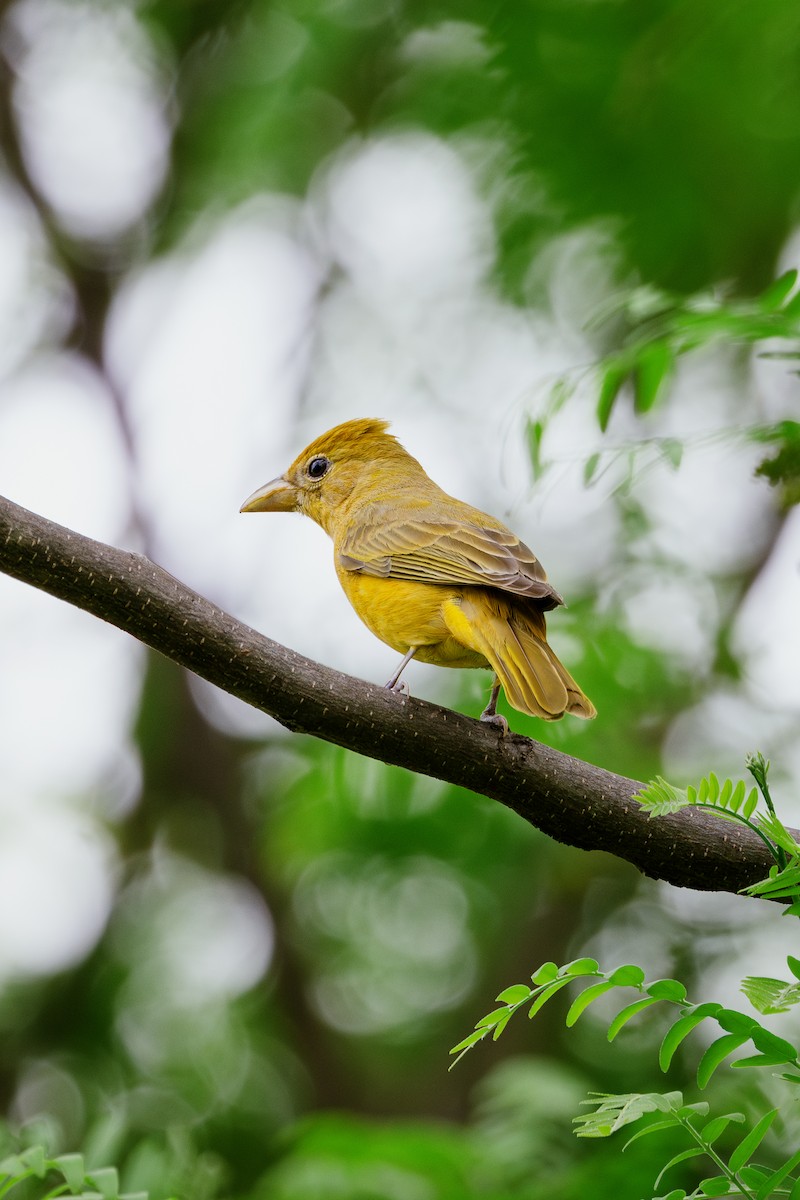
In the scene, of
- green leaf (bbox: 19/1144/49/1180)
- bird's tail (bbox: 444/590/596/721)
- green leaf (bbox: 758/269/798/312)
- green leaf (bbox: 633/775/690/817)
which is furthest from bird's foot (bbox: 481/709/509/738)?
green leaf (bbox: 19/1144/49/1180)

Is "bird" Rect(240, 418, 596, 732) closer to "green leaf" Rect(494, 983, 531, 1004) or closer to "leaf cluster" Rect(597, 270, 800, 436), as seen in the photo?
"leaf cluster" Rect(597, 270, 800, 436)

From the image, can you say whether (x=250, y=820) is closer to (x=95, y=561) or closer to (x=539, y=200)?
(x=539, y=200)

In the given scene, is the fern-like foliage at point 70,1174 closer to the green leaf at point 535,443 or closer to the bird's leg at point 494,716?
the bird's leg at point 494,716

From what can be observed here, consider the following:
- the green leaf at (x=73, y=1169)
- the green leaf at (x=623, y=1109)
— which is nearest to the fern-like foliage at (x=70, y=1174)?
the green leaf at (x=73, y=1169)

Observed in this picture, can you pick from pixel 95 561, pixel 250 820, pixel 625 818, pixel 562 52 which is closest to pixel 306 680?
pixel 95 561

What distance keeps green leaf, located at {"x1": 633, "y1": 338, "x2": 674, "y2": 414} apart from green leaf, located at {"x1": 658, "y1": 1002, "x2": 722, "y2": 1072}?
1.59 m

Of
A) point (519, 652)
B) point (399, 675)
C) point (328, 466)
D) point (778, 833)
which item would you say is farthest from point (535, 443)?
point (328, 466)

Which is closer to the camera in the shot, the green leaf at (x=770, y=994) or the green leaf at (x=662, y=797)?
the green leaf at (x=770, y=994)

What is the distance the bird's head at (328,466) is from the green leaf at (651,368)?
6.98 ft

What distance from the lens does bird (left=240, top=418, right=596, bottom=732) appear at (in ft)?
10.8

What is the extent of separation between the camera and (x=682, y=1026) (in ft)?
5.97

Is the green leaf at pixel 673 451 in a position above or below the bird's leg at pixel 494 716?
above

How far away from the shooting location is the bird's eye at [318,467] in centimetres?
518

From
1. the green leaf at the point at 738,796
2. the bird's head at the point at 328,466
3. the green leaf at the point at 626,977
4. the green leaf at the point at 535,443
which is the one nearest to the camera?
the green leaf at the point at 626,977
